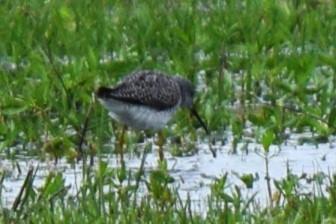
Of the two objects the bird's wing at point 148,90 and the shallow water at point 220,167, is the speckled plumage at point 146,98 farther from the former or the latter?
the shallow water at point 220,167

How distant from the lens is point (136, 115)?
9.57 metres

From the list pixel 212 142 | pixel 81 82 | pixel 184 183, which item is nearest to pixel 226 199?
pixel 184 183

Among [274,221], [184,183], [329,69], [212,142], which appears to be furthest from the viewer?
[329,69]

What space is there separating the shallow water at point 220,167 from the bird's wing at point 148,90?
38 cm

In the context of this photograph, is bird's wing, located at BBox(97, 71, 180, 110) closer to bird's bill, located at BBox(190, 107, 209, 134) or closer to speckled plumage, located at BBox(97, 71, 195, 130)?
speckled plumage, located at BBox(97, 71, 195, 130)

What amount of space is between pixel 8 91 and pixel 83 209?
3.15m

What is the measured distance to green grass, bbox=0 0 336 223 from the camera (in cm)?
738

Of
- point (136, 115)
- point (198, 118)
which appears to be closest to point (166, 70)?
point (198, 118)

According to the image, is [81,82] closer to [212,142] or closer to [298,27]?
[212,142]

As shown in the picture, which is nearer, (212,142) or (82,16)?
(212,142)

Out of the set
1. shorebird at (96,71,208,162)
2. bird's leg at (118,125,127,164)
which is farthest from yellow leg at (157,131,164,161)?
bird's leg at (118,125,127,164)

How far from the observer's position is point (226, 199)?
742 cm

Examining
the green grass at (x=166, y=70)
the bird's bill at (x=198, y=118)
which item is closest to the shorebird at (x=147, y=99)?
the bird's bill at (x=198, y=118)

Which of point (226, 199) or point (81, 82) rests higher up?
point (81, 82)
